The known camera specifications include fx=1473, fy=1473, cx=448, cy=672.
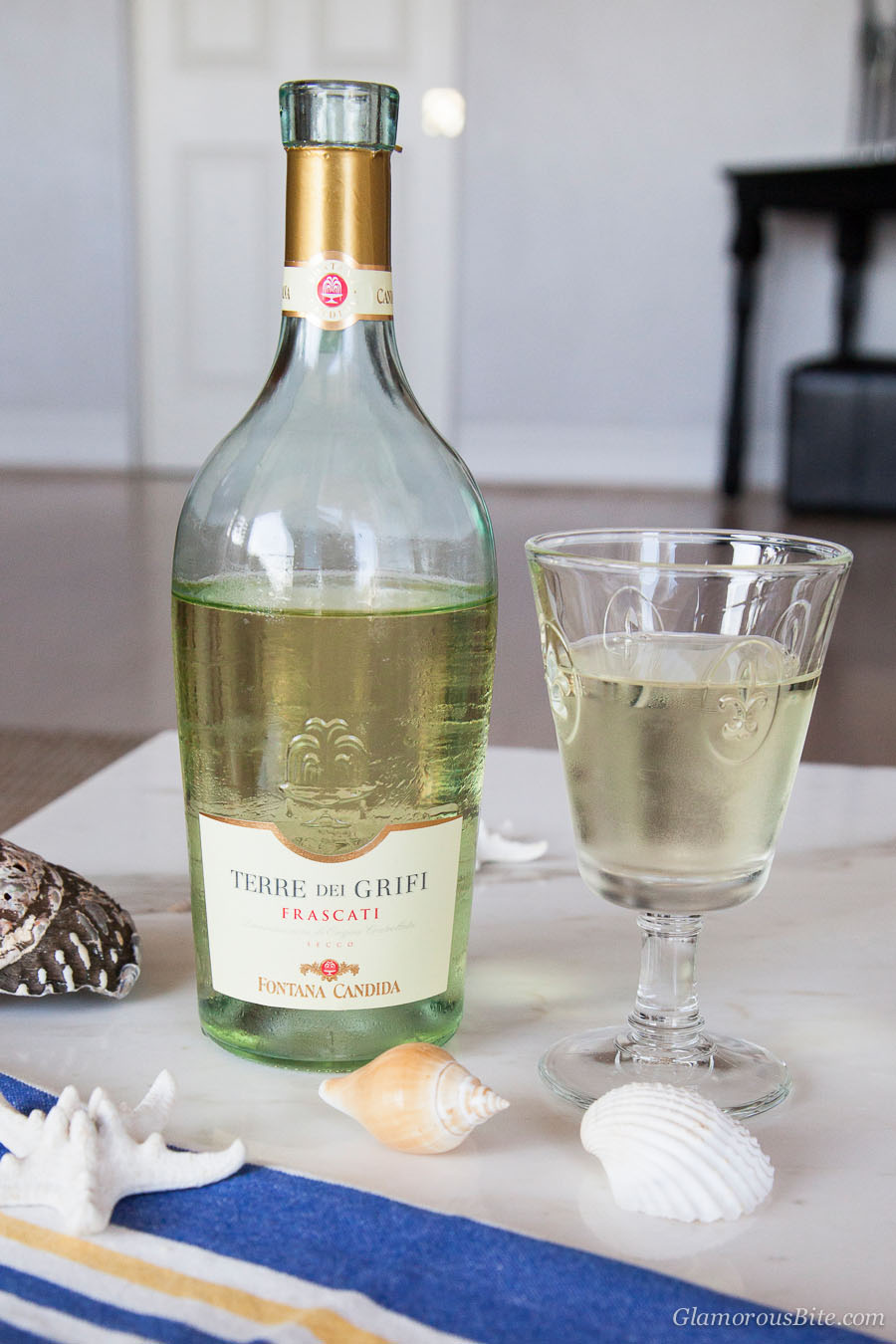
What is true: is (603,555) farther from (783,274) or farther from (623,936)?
(783,274)

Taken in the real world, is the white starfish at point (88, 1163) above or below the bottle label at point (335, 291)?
below

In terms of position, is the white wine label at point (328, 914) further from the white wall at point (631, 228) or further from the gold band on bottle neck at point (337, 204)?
the white wall at point (631, 228)

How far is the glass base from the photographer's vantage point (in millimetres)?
462

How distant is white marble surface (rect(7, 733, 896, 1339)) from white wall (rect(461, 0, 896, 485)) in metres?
4.18

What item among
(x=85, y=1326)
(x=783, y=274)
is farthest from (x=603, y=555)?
(x=783, y=274)

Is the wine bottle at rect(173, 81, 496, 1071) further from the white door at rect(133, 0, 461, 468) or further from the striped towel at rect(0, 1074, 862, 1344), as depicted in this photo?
the white door at rect(133, 0, 461, 468)

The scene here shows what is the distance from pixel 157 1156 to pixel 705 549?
26 cm

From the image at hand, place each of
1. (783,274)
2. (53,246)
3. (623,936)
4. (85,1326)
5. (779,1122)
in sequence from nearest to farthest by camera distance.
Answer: (85,1326) < (779,1122) < (623,936) < (783,274) < (53,246)

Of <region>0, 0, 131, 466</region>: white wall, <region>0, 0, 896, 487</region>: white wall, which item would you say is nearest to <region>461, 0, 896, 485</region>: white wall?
<region>0, 0, 896, 487</region>: white wall

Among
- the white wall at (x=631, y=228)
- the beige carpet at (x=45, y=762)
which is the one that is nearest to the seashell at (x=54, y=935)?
the beige carpet at (x=45, y=762)

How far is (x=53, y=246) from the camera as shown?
4988 millimetres

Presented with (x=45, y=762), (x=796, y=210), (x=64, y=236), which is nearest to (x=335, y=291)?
(x=45, y=762)

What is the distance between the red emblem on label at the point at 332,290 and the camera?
1.57ft

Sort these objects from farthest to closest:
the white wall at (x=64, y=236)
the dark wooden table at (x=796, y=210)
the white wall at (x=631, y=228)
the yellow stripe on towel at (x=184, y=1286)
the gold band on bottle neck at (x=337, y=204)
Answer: the white wall at (x=64, y=236), the white wall at (x=631, y=228), the dark wooden table at (x=796, y=210), the gold band on bottle neck at (x=337, y=204), the yellow stripe on towel at (x=184, y=1286)
